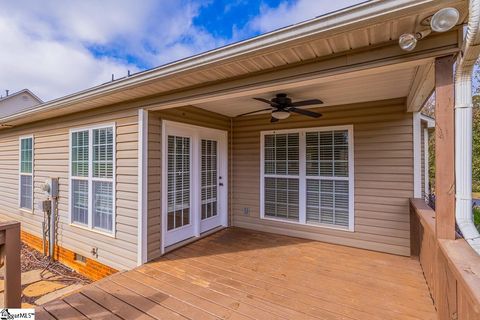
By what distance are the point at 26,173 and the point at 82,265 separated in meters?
3.08

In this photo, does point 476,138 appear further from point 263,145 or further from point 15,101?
point 15,101

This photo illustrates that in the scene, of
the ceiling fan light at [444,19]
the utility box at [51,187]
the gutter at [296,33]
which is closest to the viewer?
the ceiling fan light at [444,19]

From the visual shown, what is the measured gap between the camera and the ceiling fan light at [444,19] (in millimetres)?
1388

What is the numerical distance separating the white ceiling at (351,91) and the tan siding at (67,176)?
1.45 m

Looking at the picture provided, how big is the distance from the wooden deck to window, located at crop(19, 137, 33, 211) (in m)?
4.22

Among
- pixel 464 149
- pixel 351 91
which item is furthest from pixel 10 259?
pixel 351 91

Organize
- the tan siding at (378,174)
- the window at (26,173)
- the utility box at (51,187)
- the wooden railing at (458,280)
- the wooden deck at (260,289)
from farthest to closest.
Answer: the window at (26,173), the utility box at (51,187), the tan siding at (378,174), the wooden deck at (260,289), the wooden railing at (458,280)

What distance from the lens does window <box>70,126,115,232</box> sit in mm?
3895

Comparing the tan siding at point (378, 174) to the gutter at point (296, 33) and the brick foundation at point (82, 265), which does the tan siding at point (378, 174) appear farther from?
the brick foundation at point (82, 265)

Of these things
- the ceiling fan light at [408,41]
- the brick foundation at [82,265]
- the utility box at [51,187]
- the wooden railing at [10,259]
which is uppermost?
the ceiling fan light at [408,41]

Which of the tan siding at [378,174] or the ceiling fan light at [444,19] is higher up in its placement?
the ceiling fan light at [444,19]

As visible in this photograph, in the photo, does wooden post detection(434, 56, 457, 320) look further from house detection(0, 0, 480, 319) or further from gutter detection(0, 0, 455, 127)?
gutter detection(0, 0, 455, 127)

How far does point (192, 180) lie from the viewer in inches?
173

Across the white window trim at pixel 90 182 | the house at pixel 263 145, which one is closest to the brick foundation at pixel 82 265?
the house at pixel 263 145
